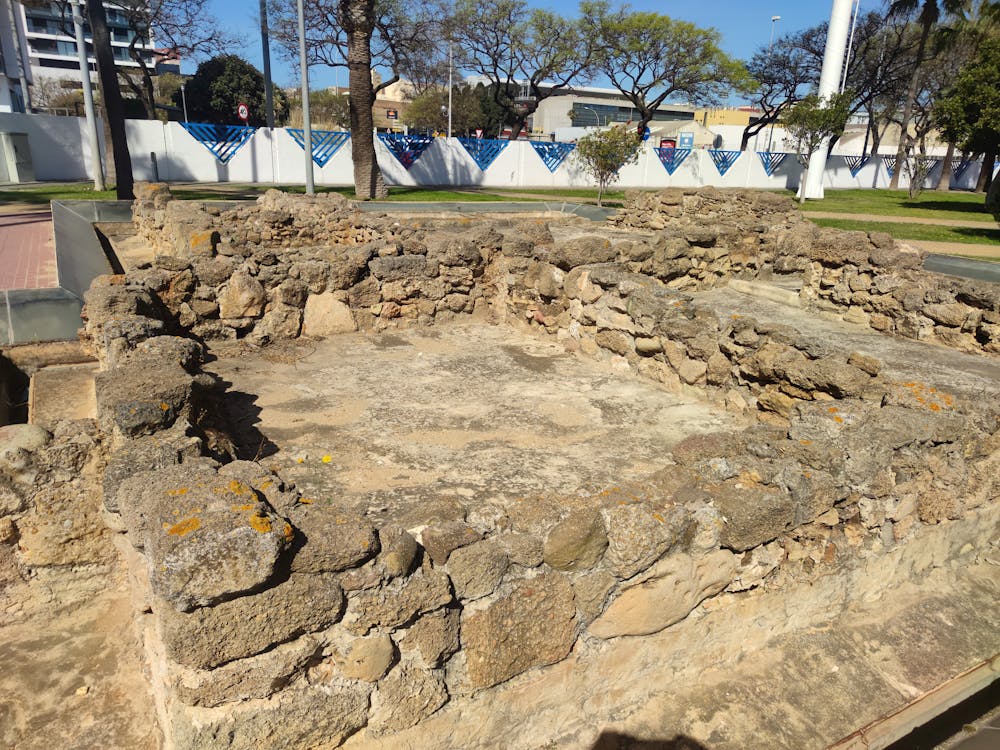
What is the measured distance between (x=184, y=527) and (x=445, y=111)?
1844 inches

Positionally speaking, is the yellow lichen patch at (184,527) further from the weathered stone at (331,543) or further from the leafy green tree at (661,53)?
the leafy green tree at (661,53)

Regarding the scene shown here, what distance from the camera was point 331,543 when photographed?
2.45m

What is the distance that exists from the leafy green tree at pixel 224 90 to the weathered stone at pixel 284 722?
3649 cm

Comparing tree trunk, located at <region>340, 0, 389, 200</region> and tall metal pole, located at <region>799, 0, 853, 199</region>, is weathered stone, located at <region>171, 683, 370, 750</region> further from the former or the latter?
tall metal pole, located at <region>799, 0, 853, 199</region>

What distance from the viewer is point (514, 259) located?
7176mm

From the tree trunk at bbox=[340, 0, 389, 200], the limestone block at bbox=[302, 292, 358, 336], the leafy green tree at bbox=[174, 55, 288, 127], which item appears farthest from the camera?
the leafy green tree at bbox=[174, 55, 288, 127]

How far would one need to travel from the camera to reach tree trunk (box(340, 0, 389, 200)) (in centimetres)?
1500

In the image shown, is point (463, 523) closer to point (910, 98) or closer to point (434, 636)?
point (434, 636)

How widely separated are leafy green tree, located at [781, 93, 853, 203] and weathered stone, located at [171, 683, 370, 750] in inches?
958

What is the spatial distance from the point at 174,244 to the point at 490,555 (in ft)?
22.7

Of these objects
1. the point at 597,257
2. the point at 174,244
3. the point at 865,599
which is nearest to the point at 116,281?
the point at 174,244

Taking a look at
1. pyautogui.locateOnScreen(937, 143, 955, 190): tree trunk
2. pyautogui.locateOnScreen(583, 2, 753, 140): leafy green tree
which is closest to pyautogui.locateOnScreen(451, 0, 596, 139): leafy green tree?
pyautogui.locateOnScreen(583, 2, 753, 140): leafy green tree

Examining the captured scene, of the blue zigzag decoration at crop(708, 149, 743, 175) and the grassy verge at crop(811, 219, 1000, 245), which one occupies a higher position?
the blue zigzag decoration at crop(708, 149, 743, 175)

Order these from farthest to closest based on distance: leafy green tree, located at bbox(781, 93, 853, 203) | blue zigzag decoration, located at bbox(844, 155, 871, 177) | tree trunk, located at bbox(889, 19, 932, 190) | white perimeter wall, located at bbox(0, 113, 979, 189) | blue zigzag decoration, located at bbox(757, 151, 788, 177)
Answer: blue zigzag decoration, located at bbox(844, 155, 871, 177) < blue zigzag decoration, located at bbox(757, 151, 788, 177) < tree trunk, located at bbox(889, 19, 932, 190) < leafy green tree, located at bbox(781, 93, 853, 203) < white perimeter wall, located at bbox(0, 113, 979, 189)
